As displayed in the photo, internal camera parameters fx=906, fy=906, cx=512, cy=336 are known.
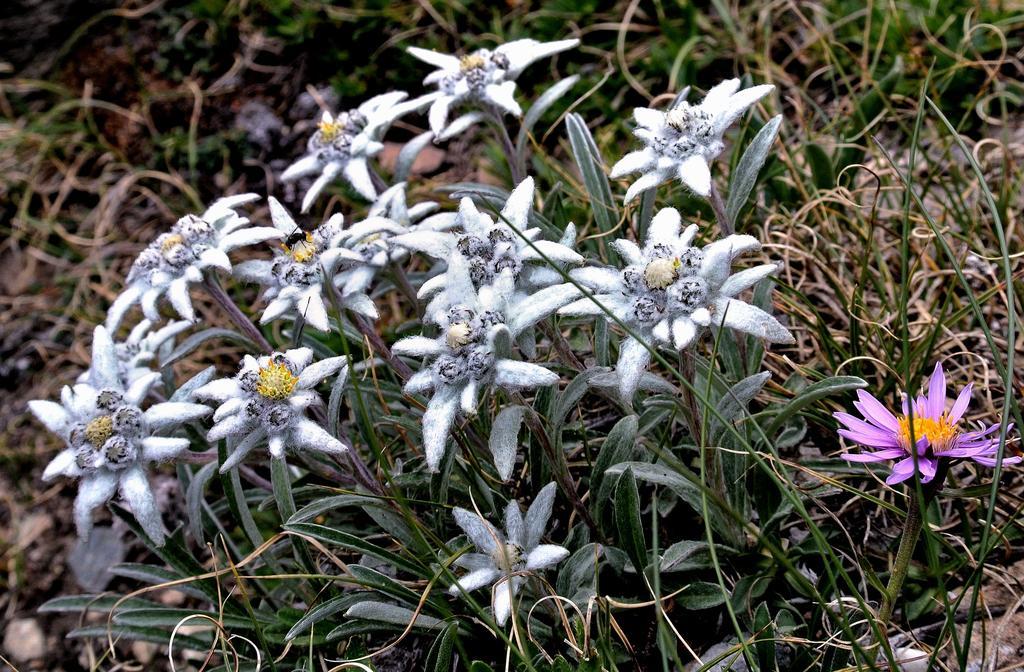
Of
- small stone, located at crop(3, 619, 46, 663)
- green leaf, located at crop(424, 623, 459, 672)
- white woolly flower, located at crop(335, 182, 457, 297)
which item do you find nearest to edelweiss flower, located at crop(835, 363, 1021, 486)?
green leaf, located at crop(424, 623, 459, 672)

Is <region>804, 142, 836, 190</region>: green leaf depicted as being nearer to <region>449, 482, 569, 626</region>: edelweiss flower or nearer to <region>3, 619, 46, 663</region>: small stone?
<region>449, 482, 569, 626</region>: edelweiss flower

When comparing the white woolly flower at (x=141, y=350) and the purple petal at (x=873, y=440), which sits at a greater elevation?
the purple petal at (x=873, y=440)

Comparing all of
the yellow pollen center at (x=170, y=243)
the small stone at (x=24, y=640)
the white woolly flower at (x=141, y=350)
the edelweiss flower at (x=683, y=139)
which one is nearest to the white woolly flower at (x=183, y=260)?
the yellow pollen center at (x=170, y=243)

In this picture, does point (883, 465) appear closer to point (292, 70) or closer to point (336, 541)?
point (336, 541)

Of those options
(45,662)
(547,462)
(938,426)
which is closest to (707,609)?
(547,462)

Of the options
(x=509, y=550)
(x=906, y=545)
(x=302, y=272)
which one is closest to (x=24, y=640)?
(x=302, y=272)

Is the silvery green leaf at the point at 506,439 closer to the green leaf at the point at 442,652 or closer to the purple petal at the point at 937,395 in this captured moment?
the green leaf at the point at 442,652

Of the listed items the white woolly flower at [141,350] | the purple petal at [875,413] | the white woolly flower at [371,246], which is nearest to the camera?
the purple petal at [875,413]
